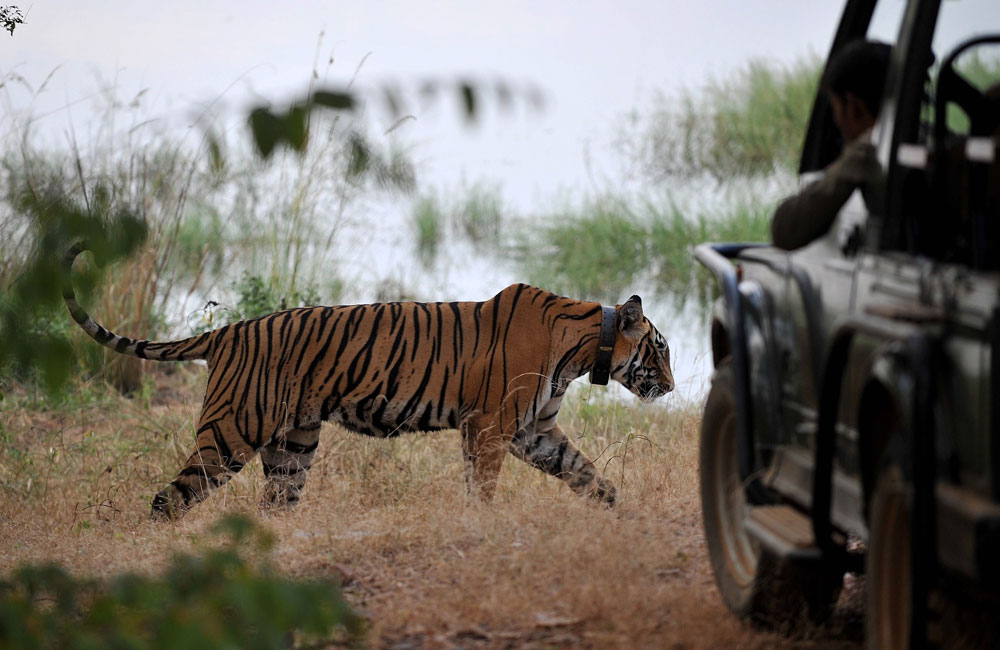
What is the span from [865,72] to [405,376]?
10.9ft

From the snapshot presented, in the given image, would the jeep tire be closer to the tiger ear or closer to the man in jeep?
the man in jeep

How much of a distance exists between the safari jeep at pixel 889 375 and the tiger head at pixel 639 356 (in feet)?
8.32

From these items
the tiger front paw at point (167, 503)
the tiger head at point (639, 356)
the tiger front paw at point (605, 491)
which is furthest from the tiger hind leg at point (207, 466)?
the tiger head at point (639, 356)

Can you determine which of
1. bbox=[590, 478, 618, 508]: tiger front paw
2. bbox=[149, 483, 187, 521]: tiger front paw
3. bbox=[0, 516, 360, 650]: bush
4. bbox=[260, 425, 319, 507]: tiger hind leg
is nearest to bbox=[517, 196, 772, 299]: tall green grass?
bbox=[260, 425, 319, 507]: tiger hind leg

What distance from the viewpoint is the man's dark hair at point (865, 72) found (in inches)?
132

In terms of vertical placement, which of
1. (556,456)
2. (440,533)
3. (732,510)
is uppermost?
(732,510)

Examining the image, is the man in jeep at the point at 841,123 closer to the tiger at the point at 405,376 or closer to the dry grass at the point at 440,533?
the dry grass at the point at 440,533

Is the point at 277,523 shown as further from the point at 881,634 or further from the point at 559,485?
the point at 881,634

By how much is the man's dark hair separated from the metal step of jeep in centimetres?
110

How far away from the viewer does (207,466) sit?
19.8ft

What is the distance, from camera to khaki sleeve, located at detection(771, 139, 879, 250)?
304 centimetres

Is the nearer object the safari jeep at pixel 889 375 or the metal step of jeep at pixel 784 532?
the safari jeep at pixel 889 375

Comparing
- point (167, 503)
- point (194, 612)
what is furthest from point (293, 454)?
point (194, 612)

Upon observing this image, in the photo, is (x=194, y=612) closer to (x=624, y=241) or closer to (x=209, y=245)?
(x=209, y=245)
